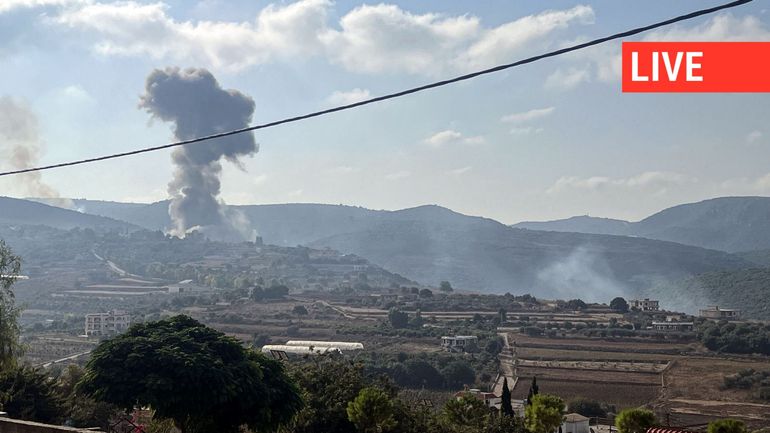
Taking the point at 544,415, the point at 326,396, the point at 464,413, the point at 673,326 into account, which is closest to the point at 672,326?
the point at 673,326

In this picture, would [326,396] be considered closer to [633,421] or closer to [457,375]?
[633,421]

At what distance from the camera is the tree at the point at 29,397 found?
2334 cm

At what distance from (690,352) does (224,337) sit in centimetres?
7872

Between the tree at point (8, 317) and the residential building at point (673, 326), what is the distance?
87.9 meters

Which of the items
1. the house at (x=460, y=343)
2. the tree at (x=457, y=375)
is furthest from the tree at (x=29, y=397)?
the house at (x=460, y=343)

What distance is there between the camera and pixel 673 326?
10969 cm

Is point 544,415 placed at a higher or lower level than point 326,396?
lower

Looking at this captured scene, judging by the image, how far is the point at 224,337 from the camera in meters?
19.3

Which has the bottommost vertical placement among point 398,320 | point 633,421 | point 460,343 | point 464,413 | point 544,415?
point 460,343

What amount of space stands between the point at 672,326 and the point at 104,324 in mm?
77998

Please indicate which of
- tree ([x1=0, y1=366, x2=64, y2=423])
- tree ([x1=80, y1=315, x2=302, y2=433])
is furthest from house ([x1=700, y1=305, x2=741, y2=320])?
tree ([x1=80, y1=315, x2=302, y2=433])

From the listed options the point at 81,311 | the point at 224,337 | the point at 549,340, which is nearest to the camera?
the point at 224,337

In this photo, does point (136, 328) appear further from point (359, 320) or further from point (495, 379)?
point (359, 320)

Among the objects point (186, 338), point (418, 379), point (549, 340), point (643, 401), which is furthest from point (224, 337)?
point (549, 340)
